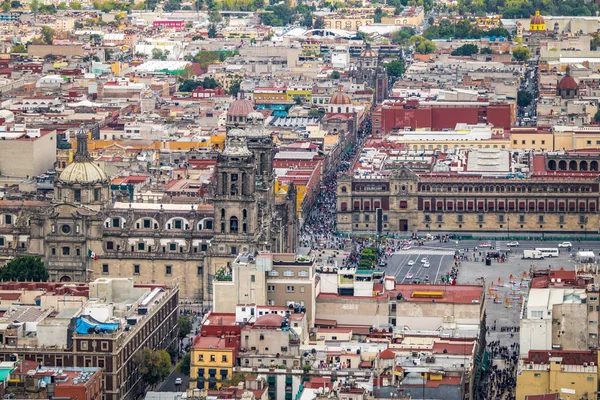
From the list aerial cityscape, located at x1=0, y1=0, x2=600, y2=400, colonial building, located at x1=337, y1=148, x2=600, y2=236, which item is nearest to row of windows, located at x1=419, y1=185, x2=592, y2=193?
colonial building, located at x1=337, y1=148, x2=600, y2=236

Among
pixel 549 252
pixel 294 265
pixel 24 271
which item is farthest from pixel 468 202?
pixel 294 265

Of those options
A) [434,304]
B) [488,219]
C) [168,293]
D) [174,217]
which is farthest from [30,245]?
[488,219]

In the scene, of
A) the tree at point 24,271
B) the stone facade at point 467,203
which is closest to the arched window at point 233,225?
the tree at point 24,271

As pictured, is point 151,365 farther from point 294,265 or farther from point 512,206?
point 512,206

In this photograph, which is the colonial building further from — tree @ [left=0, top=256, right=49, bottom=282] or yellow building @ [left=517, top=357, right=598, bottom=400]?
yellow building @ [left=517, top=357, right=598, bottom=400]

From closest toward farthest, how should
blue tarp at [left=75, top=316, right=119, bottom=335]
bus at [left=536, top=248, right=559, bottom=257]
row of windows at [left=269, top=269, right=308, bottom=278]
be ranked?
blue tarp at [left=75, top=316, right=119, bottom=335]
row of windows at [left=269, top=269, right=308, bottom=278]
bus at [left=536, top=248, right=559, bottom=257]

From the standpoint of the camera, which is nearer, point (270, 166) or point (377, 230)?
point (270, 166)

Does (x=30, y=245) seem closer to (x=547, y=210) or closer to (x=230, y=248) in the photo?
(x=230, y=248)
